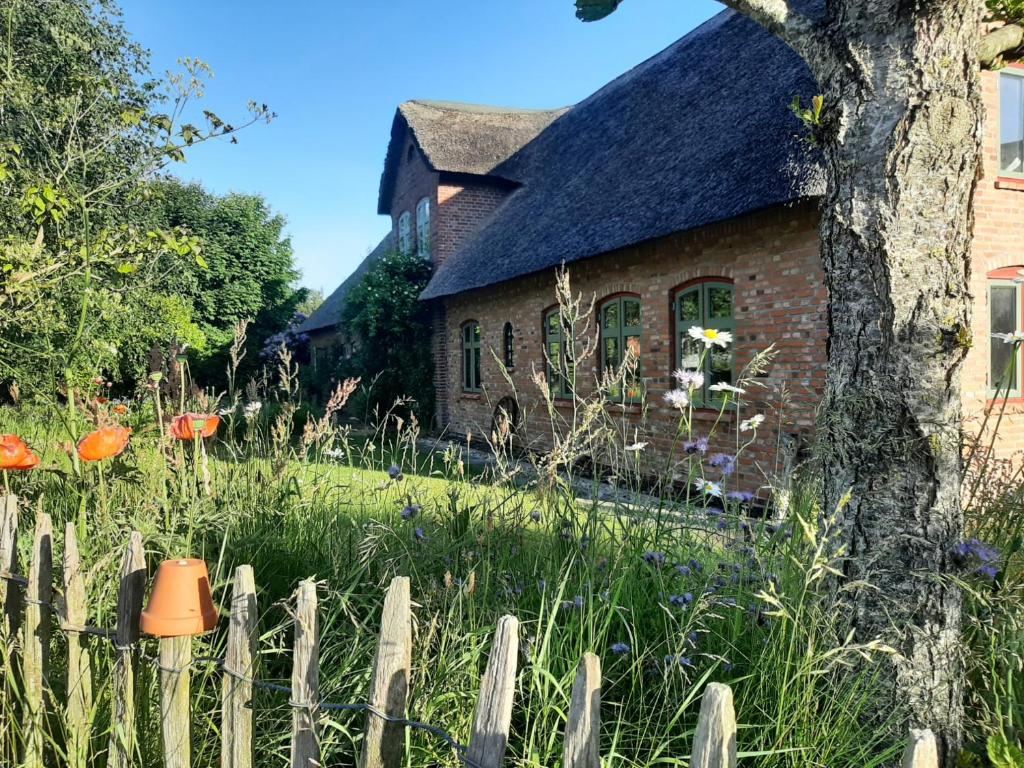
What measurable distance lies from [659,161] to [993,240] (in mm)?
4254

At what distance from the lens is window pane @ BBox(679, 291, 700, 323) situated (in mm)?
8406

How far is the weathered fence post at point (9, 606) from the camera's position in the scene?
2.08m

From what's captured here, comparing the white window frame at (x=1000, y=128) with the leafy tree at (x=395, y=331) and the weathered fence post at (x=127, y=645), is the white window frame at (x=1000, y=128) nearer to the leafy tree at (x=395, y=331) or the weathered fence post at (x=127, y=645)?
the weathered fence post at (x=127, y=645)

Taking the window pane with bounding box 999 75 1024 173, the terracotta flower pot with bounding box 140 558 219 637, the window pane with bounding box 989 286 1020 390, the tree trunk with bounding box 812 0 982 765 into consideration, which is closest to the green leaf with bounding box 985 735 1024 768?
the tree trunk with bounding box 812 0 982 765

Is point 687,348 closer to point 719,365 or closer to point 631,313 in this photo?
point 719,365

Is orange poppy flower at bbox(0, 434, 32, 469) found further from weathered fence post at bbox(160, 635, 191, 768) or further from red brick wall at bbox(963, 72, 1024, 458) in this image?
red brick wall at bbox(963, 72, 1024, 458)

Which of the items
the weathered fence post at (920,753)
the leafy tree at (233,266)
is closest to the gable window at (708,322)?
the weathered fence post at (920,753)

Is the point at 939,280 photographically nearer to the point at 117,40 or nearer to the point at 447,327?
the point at 447,327

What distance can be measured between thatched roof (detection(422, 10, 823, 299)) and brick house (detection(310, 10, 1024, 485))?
35mm

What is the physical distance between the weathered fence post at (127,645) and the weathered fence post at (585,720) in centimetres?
120

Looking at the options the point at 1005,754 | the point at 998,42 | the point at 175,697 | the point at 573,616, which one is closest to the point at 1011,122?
the point at 998,42

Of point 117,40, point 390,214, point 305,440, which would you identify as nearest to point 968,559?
point 305,440

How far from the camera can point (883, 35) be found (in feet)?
6.41

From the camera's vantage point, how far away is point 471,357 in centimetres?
1435
